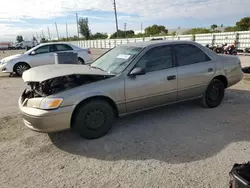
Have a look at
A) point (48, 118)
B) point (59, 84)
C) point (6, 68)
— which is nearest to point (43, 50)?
point (6, 68)

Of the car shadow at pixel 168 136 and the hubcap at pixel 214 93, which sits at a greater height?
the hubcap at pixel 214 93

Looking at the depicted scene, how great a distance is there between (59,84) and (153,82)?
1.65 m

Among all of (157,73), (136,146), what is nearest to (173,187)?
(136,146)

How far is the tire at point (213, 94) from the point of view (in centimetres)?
457

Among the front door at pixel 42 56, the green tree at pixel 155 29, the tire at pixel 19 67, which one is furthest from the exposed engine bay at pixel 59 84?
the green tree at pixel 155 29

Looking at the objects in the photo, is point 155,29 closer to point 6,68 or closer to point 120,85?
point 6,68

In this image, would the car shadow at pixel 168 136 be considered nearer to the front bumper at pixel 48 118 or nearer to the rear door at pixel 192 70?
the front bumper at pixel 48 118

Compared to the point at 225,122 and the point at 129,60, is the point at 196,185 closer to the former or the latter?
the point at 225,122

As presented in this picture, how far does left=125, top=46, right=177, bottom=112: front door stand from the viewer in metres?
3.65

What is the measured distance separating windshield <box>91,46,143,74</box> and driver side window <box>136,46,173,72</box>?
0.20m

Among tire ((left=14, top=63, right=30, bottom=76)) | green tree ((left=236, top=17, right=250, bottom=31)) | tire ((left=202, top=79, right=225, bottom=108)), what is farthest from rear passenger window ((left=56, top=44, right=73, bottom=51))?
green tree ((left=236, top=17, right=250, bottom=31))

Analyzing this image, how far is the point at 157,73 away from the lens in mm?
3846

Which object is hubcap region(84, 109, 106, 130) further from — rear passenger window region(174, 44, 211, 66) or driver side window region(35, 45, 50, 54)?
driver side window region(35, 45, 50, 54)

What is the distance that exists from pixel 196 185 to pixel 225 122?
199cm
